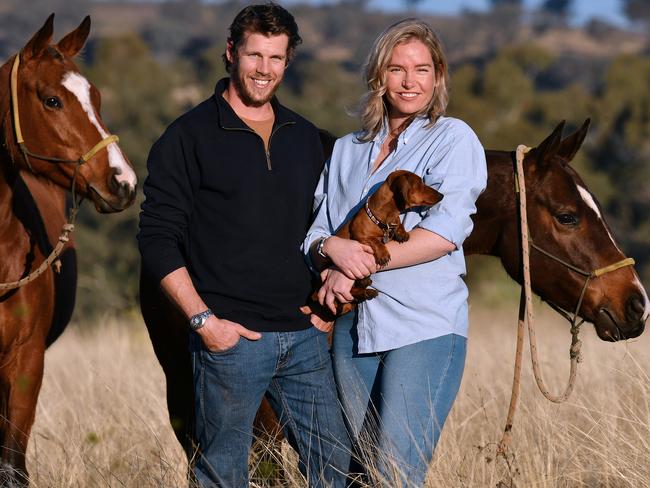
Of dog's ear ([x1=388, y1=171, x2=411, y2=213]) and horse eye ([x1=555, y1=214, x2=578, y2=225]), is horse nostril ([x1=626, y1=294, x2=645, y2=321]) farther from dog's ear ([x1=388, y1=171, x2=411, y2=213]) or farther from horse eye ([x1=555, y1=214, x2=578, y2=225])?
dog's ear ([x1=388, y1=171, x2=411, y2=213])

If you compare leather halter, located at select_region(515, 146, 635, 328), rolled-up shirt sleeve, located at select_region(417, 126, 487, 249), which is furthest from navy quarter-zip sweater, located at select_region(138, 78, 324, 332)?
leather halter, located at select_region(515, 146, 635, 328)

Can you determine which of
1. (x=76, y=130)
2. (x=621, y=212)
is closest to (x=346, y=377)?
(x=76, y=130)

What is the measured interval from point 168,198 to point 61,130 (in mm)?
1030

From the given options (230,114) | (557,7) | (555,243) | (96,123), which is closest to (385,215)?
(230,114)

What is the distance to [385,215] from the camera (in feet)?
10.9

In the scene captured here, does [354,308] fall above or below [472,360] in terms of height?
above

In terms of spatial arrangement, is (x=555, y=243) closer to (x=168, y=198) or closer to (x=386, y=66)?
(x=386, y=66)

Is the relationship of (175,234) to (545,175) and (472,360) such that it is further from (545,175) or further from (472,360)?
(472,360)

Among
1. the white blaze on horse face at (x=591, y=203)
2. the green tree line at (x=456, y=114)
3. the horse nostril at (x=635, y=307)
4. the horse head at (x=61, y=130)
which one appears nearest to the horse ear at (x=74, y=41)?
the horse head at (x=61, y=130)

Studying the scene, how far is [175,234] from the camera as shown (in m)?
3.36

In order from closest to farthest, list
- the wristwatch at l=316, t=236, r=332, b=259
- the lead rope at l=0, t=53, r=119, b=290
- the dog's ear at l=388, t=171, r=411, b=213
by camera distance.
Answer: the dog's ear at l=388, t=171, r=411, b=213
the wristwatch at l=316, t=236, r=332, b=259
the lead rope at l=0, t=53, r=119, b=290

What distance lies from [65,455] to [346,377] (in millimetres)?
1888

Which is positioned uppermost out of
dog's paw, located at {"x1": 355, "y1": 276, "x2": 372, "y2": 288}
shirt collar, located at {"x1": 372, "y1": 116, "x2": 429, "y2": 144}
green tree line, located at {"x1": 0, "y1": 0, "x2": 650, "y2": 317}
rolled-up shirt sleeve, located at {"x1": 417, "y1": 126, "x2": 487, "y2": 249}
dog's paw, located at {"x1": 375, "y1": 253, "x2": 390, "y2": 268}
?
shirt collar, located at {"x1": 372, "y1": 116, "x2": 429, "y2": 144}

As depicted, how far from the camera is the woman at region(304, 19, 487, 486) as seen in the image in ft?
11.0
